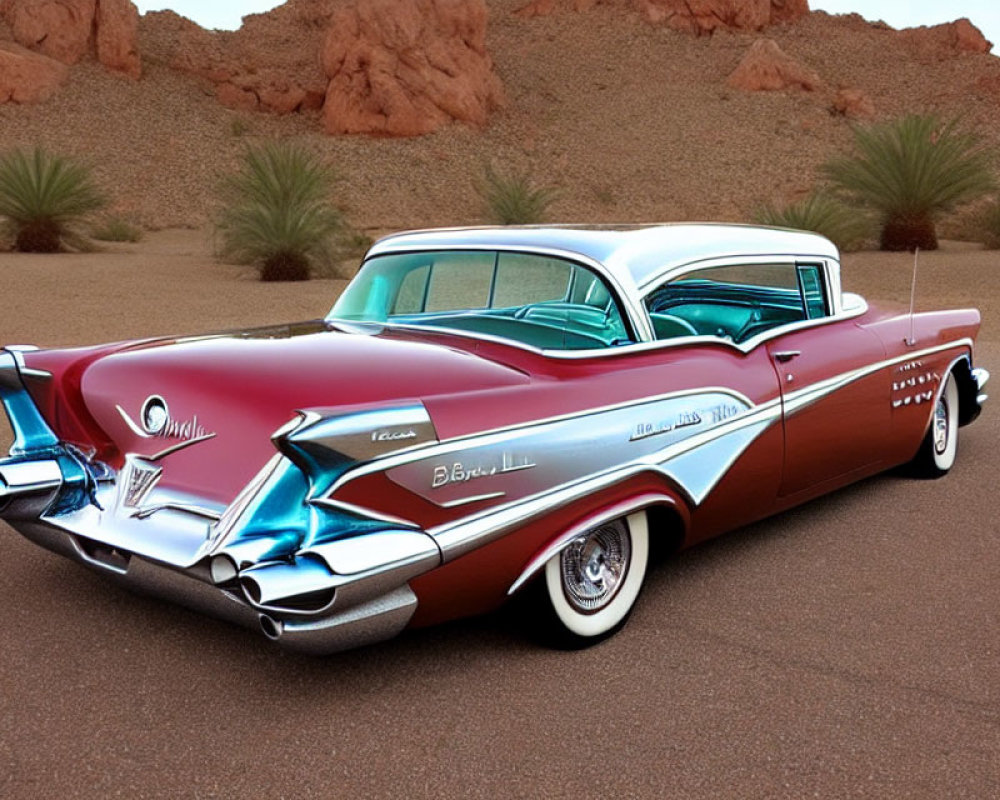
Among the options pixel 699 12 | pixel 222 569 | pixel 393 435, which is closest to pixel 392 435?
pixel 393 435

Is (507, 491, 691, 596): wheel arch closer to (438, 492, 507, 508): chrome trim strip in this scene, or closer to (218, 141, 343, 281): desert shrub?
(438, 492, 507, 508): chrome trim strip

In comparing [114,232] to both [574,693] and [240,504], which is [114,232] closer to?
[240,504]

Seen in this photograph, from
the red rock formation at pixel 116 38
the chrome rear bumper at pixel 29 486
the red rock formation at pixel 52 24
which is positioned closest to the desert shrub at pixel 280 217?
the chrome rear bumper at pixel 29 486

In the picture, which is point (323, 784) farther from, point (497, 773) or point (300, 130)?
point (300, 130)

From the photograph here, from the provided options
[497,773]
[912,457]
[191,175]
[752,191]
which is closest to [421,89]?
[191,175]

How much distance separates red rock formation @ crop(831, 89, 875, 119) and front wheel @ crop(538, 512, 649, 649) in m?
42.6

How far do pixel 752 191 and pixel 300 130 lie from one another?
15.0 metres

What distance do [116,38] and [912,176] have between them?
2957 centimetres

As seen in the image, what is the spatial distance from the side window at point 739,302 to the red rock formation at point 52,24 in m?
37.5

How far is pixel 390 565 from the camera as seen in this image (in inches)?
115

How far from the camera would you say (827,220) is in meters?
18.4

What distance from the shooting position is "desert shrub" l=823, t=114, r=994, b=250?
59.9 feet

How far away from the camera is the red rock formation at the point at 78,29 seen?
37281 mm

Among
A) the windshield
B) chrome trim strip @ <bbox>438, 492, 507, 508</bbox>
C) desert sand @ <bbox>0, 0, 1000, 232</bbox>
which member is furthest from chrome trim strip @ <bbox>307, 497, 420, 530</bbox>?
desert sand @ <bbox>0, 0, 1000, 232</bbox>
